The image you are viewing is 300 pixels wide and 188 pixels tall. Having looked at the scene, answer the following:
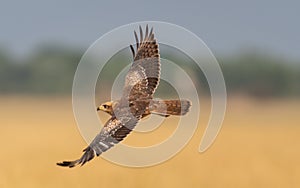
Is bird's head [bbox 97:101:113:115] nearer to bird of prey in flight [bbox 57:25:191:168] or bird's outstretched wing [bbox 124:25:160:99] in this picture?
bird of prey in flight [bbox 57:25:191:168]

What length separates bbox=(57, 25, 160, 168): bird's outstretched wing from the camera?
30.8 feet

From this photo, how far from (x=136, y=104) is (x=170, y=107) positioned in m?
0.37

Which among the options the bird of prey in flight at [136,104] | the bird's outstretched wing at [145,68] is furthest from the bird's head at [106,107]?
the bird's outstretched wing at [145,68]

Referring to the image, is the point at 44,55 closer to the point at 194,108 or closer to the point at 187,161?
the point at 187,161

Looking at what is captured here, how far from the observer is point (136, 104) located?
9953mm

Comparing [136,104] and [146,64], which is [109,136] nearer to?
[136,104]

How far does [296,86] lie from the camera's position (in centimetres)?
5650

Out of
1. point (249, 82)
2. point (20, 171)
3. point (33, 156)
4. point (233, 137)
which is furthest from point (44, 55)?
point (20, 171)

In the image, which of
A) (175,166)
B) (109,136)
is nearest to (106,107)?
(109,136)

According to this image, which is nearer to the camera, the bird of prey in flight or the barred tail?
the bird of prey in flight

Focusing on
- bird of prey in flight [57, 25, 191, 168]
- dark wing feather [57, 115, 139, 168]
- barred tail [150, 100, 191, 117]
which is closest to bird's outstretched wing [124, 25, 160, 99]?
bird of prey in flight [57, 25, 191, 168]

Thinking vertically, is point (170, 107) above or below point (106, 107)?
above

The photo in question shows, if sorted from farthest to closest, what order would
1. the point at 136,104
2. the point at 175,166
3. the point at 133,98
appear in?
the point at 175,166, the point at 133,98, the point at 136,104

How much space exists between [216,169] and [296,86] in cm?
4194
